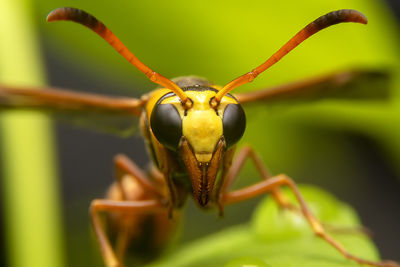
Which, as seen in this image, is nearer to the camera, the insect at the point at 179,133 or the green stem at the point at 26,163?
the insect at the point at 179,133

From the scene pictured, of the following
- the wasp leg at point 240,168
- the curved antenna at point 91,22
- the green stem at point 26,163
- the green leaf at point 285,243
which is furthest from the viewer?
the green stem at point 26,163

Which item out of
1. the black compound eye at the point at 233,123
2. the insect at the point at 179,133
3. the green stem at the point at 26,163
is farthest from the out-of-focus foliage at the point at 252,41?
the black compound eye at the point at 233,123

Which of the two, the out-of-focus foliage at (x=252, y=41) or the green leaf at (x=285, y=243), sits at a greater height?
the out-of-focus foliage at (x=252, y=41)

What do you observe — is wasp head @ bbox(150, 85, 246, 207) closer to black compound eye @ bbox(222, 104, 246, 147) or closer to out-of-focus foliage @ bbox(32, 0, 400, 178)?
black compound eye @ bbox(222, 104, 246, 147)

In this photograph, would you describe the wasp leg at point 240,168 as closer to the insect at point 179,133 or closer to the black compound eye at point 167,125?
the insect at point 179,133

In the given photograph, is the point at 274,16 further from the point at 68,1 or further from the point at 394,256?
the point at 394,256

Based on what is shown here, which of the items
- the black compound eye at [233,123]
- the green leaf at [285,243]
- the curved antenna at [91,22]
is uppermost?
the curved antenna at [91,22]

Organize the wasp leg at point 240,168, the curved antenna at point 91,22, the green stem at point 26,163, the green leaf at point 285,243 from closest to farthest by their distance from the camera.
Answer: the curved antenna at point 91,22 → the green leaf at point 285,243 → the wasp leg at point 240,168 → the green stem at point 26,163

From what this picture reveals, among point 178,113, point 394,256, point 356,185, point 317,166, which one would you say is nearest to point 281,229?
point 178,113
